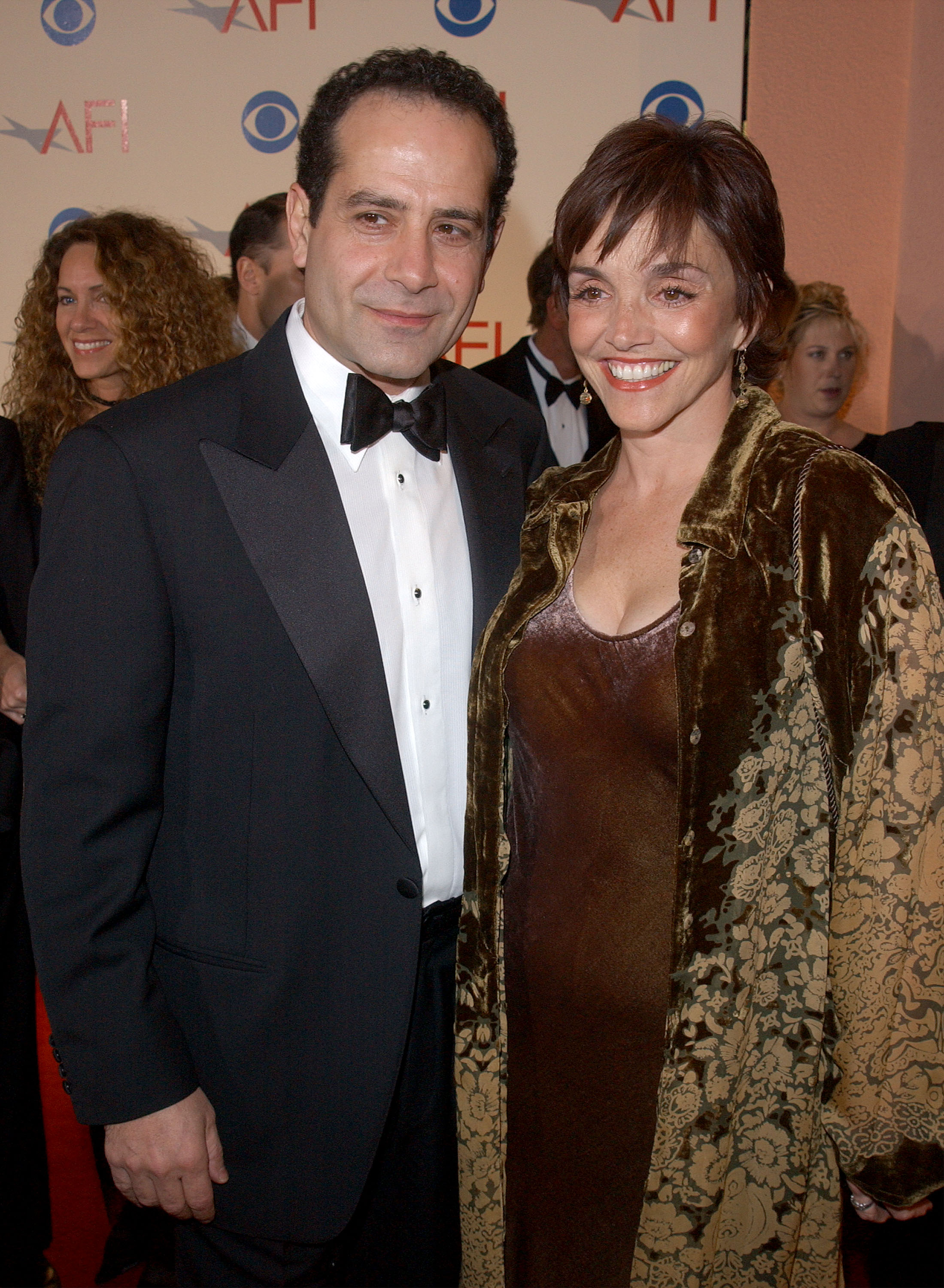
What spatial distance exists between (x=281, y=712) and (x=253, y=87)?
3.07 m

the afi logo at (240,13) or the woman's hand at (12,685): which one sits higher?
the afi logo at (240,13)

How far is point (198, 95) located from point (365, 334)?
275 cm

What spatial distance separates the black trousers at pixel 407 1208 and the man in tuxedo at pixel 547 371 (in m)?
2.12

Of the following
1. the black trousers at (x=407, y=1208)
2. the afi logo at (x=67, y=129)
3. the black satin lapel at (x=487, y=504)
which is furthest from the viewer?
the afi logo at (x=67, y=129)

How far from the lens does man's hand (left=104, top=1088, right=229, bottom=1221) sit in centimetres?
129

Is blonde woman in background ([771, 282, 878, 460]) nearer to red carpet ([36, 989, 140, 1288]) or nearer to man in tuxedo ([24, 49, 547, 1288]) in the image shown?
man in tuxedo ([24, 49, 547, 1288])

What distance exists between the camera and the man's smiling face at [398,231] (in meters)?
1.38

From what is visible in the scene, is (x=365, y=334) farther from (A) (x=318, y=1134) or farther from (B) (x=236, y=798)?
(A) (x=318, y=1134)

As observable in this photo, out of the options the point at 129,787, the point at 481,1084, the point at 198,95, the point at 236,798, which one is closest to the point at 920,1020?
the point at 481,1084

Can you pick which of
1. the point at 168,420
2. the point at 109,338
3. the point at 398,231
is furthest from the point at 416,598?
the point at 109,338

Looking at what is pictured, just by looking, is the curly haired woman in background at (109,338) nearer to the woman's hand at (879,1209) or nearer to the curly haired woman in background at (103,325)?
the curly haired woman in background at (103,325)

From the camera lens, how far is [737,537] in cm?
133

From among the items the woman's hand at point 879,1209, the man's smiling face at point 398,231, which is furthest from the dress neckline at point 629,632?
the woman's hand at point 879,1209

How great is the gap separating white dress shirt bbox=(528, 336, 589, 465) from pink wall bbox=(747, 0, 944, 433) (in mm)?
927
